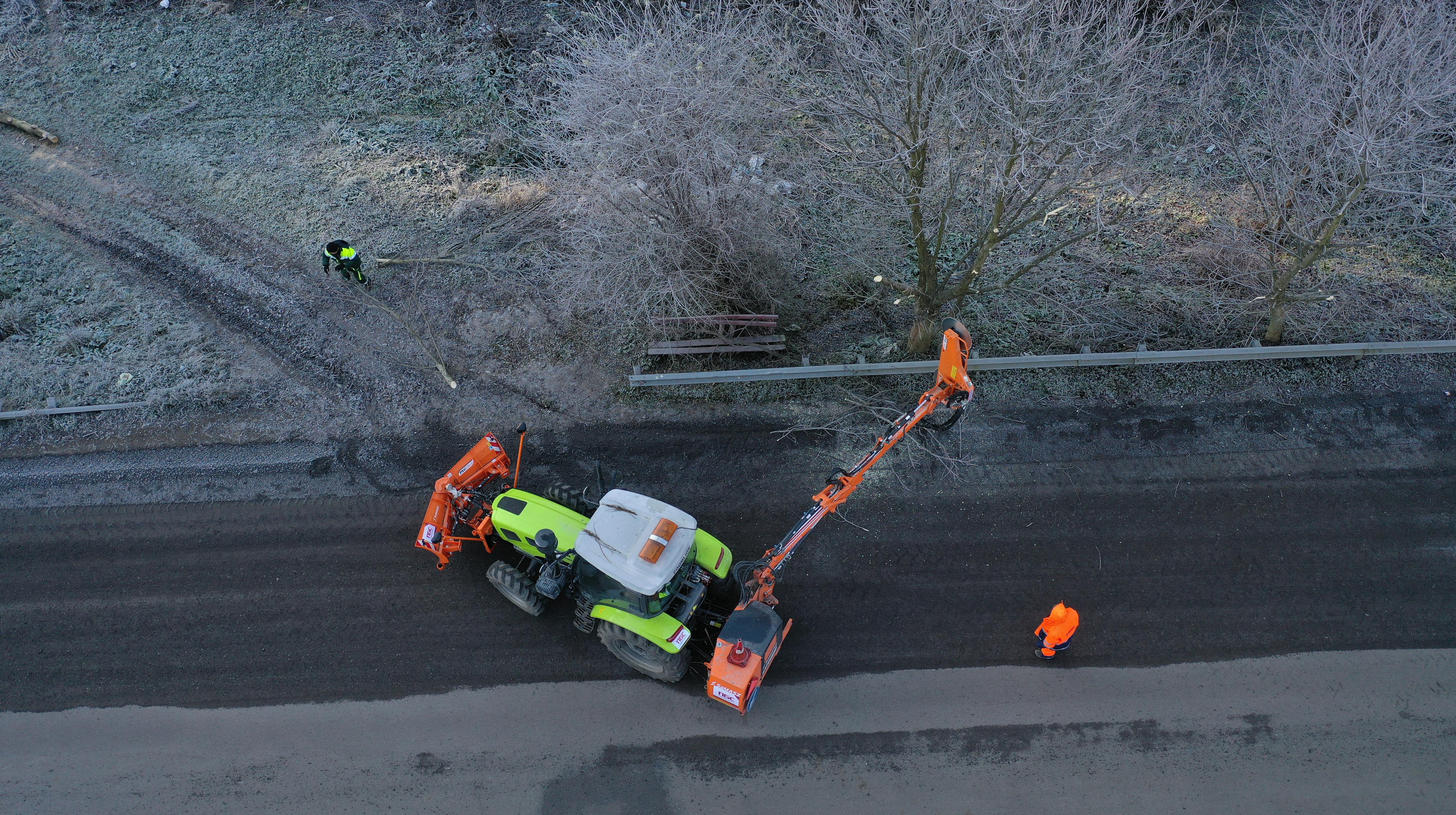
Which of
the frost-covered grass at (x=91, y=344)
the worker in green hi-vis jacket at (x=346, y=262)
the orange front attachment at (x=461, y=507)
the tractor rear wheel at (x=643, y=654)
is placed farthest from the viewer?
the worker in green hi-vis jacket at (x=346, y=262)

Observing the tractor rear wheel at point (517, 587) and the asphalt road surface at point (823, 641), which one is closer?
the asphalt road surface at point (823, 641)

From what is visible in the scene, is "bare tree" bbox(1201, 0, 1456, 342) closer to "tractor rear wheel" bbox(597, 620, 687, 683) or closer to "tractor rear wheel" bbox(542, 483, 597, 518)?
"tractor rear wheel" bbox(597, 620, 687, 683)

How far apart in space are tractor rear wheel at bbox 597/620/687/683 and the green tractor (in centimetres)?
1

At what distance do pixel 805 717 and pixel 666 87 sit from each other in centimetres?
757

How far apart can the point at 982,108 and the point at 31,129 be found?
1702 centimetres

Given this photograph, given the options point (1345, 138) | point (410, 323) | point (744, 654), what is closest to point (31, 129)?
point (410, 323)

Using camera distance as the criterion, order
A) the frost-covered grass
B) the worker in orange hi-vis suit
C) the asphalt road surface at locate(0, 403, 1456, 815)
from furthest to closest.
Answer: the frost-covered grass → the worker in orange hi-vis suit → the asphalt road surface at locate(0, 403, 1456, 815)

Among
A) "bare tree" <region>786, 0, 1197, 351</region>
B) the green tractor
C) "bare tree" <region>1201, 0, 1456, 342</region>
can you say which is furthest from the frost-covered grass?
"bare tree" <region>1201, 0, 1456, 342</region>

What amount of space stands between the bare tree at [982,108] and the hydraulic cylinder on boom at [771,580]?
2.26m

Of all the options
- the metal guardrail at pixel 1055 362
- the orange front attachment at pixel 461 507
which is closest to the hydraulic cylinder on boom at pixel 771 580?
the metal guardrail at pixel 1055 362

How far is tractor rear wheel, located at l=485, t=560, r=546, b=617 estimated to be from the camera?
9.10m

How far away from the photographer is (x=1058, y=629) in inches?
342

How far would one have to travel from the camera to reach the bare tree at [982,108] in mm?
9352

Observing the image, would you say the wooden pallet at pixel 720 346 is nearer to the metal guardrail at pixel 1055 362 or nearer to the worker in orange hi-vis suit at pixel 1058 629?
the metal guardrail at pixel 1055 362
